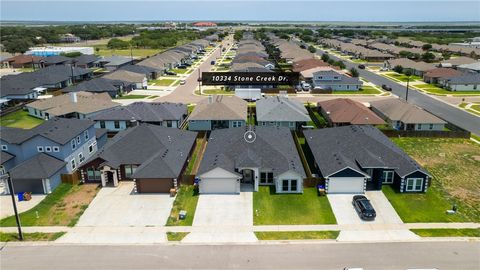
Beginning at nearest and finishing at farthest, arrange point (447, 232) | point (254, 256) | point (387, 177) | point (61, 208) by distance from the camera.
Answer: point (254, 256)
point (447, 232)
point (61, 208)
point (387, 177)

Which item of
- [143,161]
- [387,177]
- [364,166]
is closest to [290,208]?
[364,166]

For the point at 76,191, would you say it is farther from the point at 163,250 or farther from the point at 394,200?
the point at 394,200

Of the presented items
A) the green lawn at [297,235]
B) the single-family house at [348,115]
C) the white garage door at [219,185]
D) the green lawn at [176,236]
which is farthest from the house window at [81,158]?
the single-family house at [348,115]

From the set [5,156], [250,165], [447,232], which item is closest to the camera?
[447,232]

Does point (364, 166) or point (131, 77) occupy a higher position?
point (131, 77)

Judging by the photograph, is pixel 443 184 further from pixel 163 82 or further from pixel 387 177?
pixel 163 82

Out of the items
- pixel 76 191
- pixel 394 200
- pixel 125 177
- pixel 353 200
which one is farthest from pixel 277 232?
pixel 76 191

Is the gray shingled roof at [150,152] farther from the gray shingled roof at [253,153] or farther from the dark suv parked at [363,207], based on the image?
the dark suv parked at [363,207]

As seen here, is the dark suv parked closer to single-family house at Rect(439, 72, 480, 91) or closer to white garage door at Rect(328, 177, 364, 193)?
white garage door at Rect(328, 177, 364, 193)
